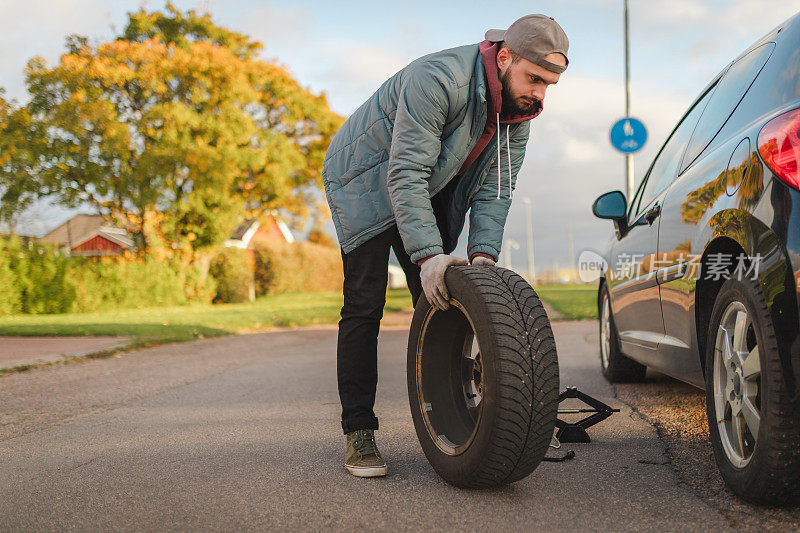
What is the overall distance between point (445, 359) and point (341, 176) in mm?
874

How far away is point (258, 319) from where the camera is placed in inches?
509

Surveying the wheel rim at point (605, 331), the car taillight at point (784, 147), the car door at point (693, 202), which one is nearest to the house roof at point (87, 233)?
the wheel rim at point (605, 331)

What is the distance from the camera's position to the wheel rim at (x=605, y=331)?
4.93 metres

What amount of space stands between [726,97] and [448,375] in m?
1.69

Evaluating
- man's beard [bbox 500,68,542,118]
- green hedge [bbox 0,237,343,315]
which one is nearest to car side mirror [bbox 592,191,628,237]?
man's beard [bbox 500,68,542,118]

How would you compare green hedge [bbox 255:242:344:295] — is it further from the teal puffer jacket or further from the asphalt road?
the teal puffer jacket

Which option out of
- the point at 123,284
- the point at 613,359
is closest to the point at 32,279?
the point at 123,284

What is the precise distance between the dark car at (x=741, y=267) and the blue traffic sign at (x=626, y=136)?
9.51m

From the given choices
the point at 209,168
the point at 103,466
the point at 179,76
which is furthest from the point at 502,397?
the point at 179,76

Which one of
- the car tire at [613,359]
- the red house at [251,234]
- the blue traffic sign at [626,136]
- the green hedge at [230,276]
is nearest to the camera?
the car tire at [613,359]

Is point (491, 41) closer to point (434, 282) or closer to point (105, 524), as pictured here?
point (434, 282)

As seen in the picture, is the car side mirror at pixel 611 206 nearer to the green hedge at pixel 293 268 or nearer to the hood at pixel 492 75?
the hood at pixel 492 75

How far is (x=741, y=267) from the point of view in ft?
6.88

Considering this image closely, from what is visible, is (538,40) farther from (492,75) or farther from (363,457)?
(363,457)
